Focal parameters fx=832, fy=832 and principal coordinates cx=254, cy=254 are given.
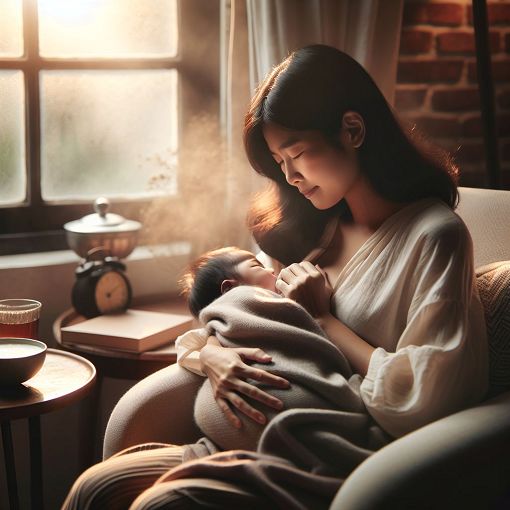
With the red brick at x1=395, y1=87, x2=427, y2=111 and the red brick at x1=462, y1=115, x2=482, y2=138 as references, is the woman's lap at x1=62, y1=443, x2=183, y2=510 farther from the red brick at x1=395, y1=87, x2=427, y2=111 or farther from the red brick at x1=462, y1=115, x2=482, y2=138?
the red brick at x1=462, y1=115, x2=482, y2=138

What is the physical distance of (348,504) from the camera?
3.83 ft

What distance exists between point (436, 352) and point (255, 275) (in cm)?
49

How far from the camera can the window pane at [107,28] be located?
2475mm

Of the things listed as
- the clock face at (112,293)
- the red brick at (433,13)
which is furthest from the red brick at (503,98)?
the clock face at (112,293)

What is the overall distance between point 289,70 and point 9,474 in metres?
1.06

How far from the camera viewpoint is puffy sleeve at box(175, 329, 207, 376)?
5.52 ft

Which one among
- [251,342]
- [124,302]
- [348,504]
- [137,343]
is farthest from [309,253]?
[348,504]

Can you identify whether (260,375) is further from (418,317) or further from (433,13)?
(433,13)

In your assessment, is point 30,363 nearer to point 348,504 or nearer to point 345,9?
point 348,504

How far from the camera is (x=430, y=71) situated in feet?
8.91

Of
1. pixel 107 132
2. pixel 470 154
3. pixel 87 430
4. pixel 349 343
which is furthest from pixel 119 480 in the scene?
pixel 470 154

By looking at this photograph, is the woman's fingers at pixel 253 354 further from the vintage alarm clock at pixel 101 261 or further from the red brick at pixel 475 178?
the red brick at pixel 475 178

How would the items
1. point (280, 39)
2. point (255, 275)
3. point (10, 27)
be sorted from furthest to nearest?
point (10, 27) → point (280, 39) → point (255, 275)

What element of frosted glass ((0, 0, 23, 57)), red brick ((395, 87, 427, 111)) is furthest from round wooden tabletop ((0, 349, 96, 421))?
red brick ((395, 87, 427, 111))
